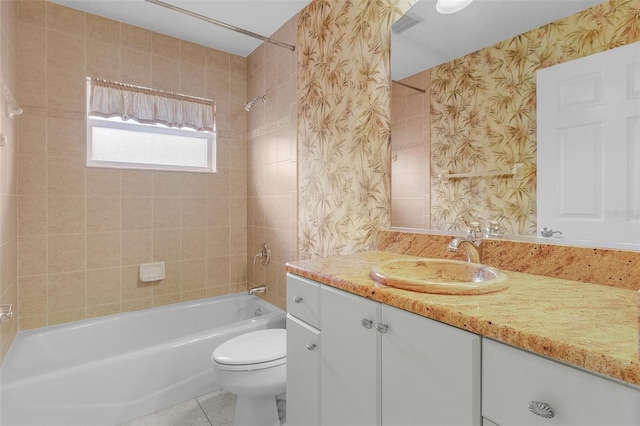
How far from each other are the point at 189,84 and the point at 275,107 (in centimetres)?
77

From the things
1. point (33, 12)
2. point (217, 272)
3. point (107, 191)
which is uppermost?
point (33, 12)

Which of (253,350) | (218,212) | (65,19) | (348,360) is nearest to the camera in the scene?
(348,360)

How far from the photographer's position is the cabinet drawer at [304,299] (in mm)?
1162

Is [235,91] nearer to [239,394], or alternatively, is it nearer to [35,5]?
[35,5]

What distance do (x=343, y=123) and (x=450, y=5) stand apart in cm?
76

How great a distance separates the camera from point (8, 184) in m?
1.79

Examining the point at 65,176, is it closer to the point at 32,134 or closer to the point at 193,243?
the point at 32,134

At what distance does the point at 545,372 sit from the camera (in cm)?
57

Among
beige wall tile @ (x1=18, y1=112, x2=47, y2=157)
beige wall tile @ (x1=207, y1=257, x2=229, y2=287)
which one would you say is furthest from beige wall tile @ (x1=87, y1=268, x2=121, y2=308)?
beige wall tile @ (x1=18, y1=112, x2=47, y2=157)

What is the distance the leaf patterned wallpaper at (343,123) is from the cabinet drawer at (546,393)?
1029mm

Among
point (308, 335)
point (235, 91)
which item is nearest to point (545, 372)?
point (308, 335)

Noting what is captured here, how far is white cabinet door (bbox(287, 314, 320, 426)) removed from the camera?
1.16m

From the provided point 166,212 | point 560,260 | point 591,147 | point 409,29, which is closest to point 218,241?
point 166,212

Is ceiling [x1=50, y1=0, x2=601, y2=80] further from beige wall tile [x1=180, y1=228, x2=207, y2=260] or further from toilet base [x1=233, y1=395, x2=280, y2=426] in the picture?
toilet base [x1=233, y1=395, x2=280, y2=426]
